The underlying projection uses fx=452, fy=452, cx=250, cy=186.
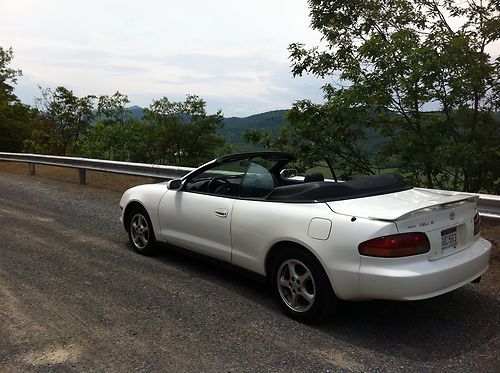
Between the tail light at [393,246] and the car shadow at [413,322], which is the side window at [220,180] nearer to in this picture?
the car shadow at [413,322]

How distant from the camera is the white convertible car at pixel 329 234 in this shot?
330cm

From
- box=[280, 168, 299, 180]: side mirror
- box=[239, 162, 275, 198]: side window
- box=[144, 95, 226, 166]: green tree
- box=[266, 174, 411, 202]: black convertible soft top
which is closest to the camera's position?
box=[266, 174, 411, 202]: black convertible soft top

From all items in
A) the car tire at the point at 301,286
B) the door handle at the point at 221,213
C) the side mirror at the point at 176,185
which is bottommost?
the car tire at the point at 301,286

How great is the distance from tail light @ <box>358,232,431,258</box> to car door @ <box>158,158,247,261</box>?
4.96ft

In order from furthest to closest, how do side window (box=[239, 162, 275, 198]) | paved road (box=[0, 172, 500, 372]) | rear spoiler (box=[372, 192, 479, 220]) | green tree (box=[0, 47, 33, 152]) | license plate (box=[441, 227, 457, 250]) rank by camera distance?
1. green tree (box=[0, 47, 33, 152])
2. side window (box=[239, 162, 275, 198])
3. license plate (box=[441, 227, 457, 250])
4. rear spoiler (box=[372, 192, 479, 220])
5. paved road (box=[0, 172, 500, 372])

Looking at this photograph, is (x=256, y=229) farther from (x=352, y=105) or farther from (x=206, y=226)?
(x=352, y=105)

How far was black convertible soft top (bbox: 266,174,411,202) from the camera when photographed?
386 cm

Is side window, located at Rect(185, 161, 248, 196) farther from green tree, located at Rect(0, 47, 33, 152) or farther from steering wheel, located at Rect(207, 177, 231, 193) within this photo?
green tree, located at Rect(0, 47, 33, 152)

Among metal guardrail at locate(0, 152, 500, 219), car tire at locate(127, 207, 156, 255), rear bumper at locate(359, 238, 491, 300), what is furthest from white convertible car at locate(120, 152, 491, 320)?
metal guardrail at locate(0, 152, 500, 219)

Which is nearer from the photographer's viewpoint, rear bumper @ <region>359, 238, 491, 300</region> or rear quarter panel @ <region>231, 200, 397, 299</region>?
rear bumper @ <region>359, 238, 491, 300</region>

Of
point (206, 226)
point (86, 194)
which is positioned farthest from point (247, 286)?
point (86, 194)

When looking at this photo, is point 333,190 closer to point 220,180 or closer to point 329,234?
point 329,234

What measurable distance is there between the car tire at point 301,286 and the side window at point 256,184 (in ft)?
2.41

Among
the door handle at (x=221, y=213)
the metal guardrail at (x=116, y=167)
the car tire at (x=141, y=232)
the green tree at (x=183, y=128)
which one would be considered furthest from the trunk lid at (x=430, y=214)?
the green tree at (x=183, y=128)
